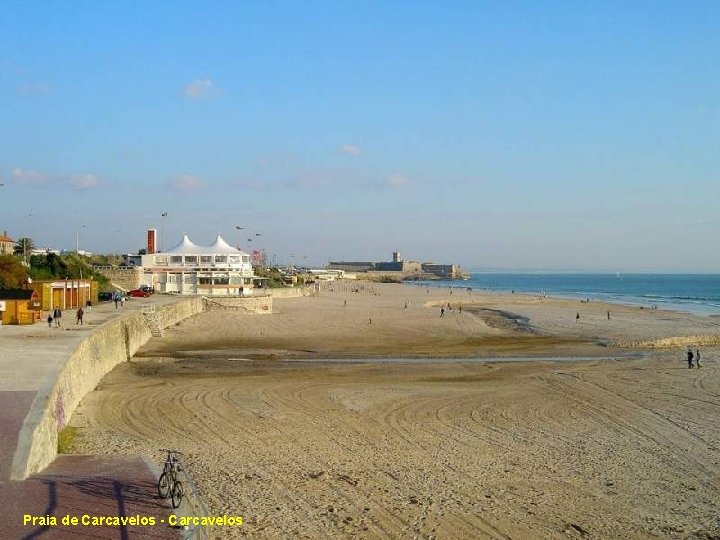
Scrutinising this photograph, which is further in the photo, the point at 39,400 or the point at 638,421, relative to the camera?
the point at 638,421

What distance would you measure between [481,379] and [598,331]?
2175cm

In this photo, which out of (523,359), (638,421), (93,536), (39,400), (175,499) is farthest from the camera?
(523,359)

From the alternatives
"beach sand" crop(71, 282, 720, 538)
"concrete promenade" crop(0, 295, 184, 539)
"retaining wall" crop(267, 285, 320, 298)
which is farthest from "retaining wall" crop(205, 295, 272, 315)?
"concrete promenade" crop(0, 295, 184, 539)

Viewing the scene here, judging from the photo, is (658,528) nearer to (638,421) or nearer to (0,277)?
Result: (638,421)

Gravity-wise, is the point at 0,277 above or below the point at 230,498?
above

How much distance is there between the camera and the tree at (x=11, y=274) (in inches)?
1395

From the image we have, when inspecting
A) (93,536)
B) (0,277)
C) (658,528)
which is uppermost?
(0,277)

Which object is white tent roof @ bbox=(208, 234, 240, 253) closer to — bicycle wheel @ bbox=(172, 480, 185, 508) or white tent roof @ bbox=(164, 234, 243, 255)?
white tent roof @ bbox=(164, 234, 243, 255)

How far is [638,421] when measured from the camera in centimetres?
1836

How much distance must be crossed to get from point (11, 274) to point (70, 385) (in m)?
22.3

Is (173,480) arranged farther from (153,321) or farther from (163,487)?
(153,321)

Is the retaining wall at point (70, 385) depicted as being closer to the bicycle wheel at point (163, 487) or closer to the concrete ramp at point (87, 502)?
the concrete ramp at point (87, 502)

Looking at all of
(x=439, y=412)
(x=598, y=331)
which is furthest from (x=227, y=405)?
(x=598, y=331)

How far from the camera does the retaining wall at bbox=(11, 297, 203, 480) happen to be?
10.5m
